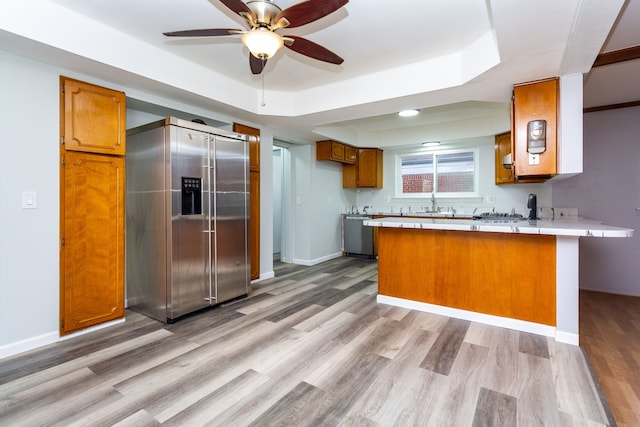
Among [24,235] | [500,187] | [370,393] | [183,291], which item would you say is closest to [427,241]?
[370,393]

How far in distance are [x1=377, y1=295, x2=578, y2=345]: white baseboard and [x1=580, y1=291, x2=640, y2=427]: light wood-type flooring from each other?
189 millimetres

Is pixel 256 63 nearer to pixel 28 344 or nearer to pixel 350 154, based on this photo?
pixel 28 344

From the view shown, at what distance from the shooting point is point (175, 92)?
10.1 feet

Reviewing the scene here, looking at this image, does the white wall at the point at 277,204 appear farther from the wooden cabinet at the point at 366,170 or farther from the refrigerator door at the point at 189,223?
the refrigerator door at the point at 189,223

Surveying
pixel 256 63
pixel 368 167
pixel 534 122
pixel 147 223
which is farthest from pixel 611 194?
pixel 147 223

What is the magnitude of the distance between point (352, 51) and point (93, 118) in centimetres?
241

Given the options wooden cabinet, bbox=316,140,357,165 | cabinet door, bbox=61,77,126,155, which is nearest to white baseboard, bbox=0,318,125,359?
cabinet door, bbox=61,77,126,155

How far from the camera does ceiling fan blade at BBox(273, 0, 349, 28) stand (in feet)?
5.33

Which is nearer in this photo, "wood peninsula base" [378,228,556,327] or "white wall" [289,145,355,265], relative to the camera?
"wood peninsula base" [378,228,556,327]

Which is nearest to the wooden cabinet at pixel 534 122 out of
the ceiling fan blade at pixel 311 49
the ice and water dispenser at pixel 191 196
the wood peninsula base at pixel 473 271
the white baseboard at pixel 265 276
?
the wood peninsula base at pixel 473 271

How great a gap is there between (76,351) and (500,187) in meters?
5.98

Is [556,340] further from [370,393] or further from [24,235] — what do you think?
[24,235]

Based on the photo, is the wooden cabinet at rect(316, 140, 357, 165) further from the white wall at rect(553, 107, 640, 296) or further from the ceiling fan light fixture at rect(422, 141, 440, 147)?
the white wall at rect(553, 107, 640, 296)

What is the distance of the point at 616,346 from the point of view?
2439mm
